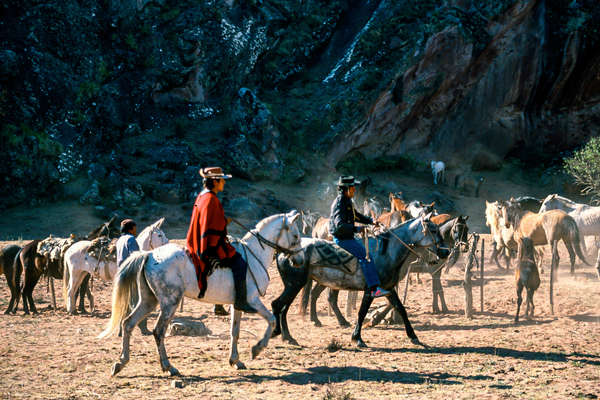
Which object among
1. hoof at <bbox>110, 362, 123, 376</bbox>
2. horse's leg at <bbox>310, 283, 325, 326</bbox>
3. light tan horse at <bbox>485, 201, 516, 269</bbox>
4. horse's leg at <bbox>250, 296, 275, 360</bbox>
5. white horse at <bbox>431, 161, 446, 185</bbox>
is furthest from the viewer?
white horse at <bbox>431, 161, 446, 185</bbox>

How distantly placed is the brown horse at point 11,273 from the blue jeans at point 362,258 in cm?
790

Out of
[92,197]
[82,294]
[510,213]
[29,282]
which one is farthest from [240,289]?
[92,197]

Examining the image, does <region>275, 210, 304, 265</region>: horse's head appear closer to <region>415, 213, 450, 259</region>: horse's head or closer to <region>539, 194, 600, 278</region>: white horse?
<region>415, 213, 450, 259</region>: horse's head

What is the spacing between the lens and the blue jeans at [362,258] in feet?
28.3

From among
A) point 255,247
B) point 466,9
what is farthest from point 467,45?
point 255,247

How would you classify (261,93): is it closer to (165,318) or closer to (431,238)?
(431,238)

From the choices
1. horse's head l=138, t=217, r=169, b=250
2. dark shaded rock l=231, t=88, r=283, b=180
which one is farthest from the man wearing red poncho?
dark shaded rock l=231, t=88, r=283, b=180

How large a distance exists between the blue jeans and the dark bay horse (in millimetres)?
189

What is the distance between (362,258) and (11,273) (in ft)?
28.2

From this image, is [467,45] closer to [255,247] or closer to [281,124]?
[281,124]

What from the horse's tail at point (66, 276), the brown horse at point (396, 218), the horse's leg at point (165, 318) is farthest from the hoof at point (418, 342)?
the horse's tail at point (66, 276)

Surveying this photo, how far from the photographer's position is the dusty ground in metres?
6.46

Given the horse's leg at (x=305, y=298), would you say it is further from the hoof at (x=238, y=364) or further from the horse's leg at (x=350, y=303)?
the hoof at (x=238, y=364)

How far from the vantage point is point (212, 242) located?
7.06m
